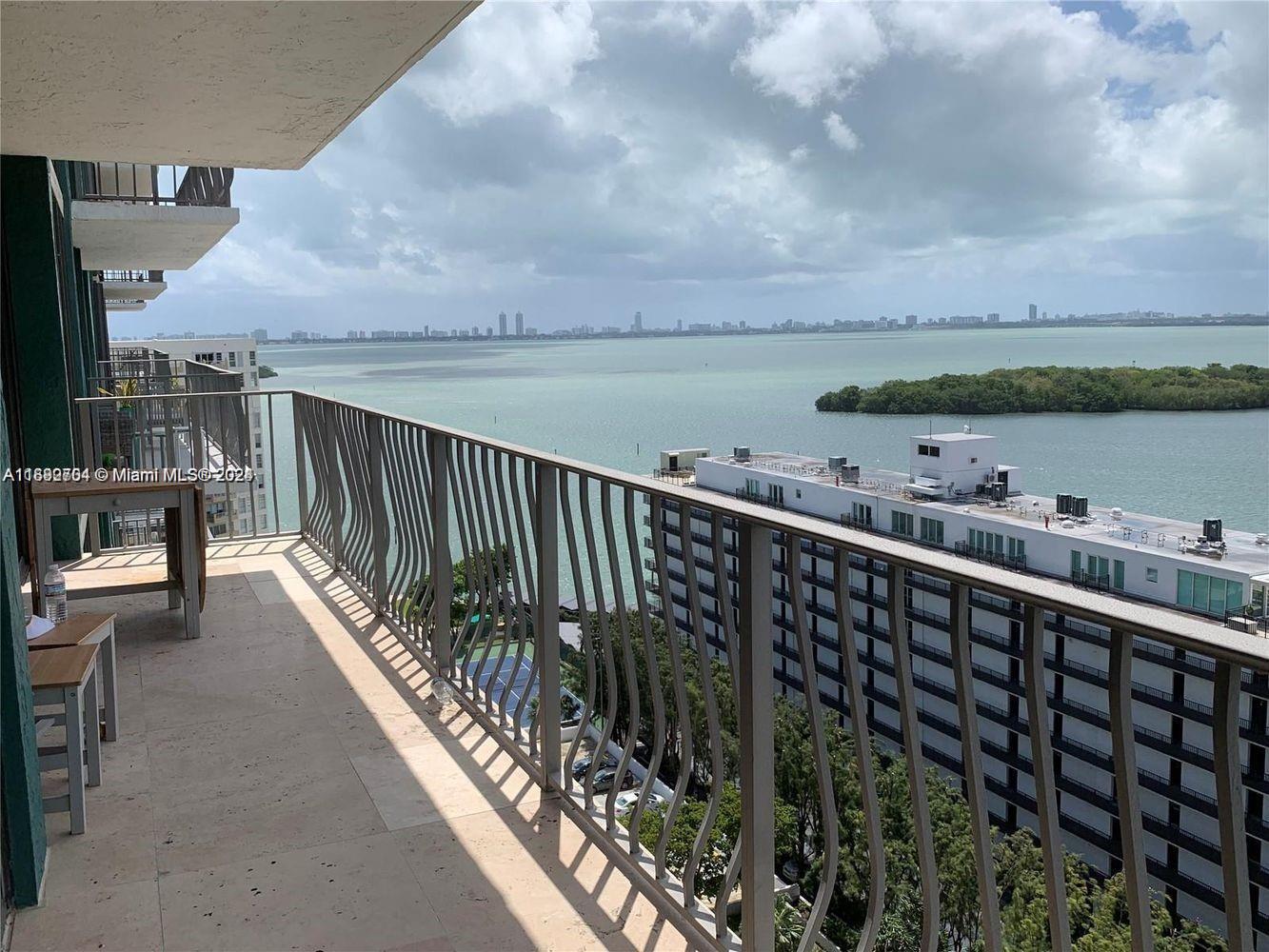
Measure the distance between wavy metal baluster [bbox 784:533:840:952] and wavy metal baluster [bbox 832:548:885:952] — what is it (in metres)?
0.07

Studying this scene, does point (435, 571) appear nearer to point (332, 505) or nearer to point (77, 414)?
point (332, 505)

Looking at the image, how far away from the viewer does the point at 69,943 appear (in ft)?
6.95

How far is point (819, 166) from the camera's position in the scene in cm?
9900

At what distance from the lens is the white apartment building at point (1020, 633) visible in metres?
1.55

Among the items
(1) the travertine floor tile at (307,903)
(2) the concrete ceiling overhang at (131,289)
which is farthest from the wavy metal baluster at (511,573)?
(2) the concrete ceiling overhang at (131,289)

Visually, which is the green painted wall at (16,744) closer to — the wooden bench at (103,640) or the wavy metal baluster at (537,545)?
the wooden bench at (103,640)

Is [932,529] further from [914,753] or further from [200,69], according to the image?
[914,753]

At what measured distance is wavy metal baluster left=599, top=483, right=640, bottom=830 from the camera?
2336 mm

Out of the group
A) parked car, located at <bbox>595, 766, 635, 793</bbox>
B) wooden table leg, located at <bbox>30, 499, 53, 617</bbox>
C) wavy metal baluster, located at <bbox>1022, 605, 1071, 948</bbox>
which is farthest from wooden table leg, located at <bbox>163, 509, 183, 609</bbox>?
wavy metal baluster, located at <bbox>1022, 605, 1071, 948</bbox>

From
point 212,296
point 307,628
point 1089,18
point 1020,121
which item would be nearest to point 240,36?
point 307,628

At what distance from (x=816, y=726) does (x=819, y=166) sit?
104m

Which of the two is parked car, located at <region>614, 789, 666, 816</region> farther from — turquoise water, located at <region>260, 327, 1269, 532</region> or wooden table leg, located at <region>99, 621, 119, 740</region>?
turquoise water, located at <region>260, 327, 1269, 532</region>

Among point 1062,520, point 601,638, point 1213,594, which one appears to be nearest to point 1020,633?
point 601,638

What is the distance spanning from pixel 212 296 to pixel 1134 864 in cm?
6223
